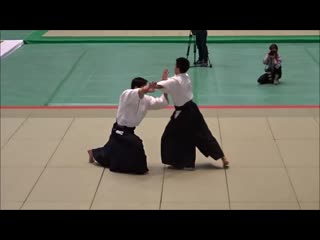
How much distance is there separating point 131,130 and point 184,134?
0.68 m

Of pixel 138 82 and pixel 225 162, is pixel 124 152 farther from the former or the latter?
pixel 225 162

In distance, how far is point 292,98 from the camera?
9492 mm

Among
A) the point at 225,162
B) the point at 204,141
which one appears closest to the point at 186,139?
the point at 204,141

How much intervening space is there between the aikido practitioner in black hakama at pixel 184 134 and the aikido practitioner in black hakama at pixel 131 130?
0.23 m

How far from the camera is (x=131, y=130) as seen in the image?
20.3 feet

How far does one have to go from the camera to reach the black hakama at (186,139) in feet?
20.2

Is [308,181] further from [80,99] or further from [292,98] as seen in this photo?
[80,99]

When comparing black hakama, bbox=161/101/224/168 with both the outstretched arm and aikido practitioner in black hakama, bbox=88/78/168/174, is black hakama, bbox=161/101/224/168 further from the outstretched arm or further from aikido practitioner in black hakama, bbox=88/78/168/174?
the outstretched arm

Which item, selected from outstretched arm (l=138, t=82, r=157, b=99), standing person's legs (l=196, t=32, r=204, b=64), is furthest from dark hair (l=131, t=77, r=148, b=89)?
standing person's legs (l=196, t=32, r=204, b=64)

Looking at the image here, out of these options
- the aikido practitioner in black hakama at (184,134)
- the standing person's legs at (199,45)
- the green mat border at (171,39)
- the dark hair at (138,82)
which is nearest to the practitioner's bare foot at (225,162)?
the aikido practitioner in black hakama at (184,134)

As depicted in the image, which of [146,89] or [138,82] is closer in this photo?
[146,89]
